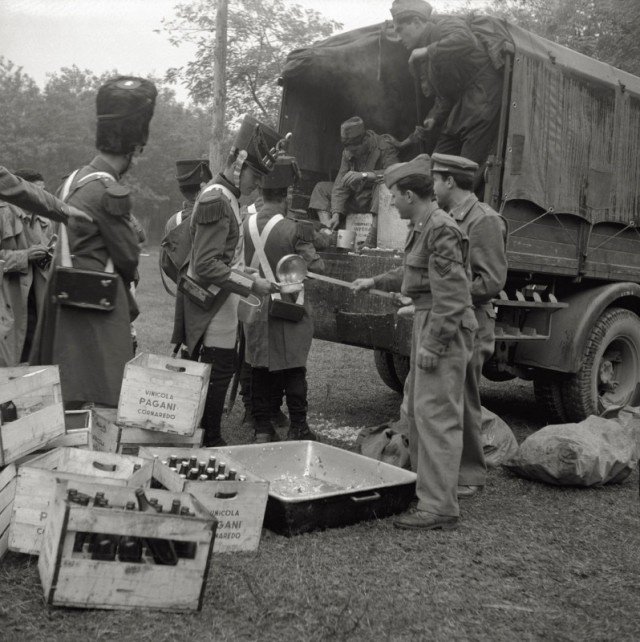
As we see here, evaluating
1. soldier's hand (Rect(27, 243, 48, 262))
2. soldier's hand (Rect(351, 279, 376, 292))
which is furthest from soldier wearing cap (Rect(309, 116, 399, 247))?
soldier's hand (Rect(27, 243, 48, 262))

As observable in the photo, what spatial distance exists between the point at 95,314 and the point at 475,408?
6.89 ft

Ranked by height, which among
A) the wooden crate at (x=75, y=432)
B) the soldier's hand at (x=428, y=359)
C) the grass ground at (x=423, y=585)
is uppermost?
the soldier's hand at (x=428, y=359)

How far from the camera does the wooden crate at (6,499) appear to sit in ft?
10.7

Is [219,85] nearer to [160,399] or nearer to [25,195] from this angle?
[160,399]

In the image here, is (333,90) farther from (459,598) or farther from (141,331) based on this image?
(141,331)

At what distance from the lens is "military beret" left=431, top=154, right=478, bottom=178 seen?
4.35m

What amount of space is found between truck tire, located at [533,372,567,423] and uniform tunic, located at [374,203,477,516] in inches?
97.9

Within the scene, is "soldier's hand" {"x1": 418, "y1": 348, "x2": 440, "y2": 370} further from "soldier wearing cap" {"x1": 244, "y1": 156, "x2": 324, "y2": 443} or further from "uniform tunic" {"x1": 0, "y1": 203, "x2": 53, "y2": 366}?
"uniform tunic" {"x1": 0, "y1": 203, "x2": 53, "y2": 366}

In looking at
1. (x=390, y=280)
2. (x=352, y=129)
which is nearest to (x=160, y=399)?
(x=390, y=280)

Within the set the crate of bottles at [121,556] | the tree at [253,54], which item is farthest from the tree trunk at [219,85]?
the crate of bottles at [121,556]

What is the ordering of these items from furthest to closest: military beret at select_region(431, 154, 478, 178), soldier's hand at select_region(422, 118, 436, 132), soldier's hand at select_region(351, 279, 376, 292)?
1. soldier's hand at select_region(422, 118, 436, 132)
2. soldier's hand at select_region(351, 279, 376, 292)
3. military beret at select_region(431, 154, 478, 178)

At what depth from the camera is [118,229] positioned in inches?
152

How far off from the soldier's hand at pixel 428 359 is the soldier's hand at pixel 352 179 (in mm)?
2719

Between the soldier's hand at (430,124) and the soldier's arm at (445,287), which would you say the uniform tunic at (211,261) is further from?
the soldier's hand at (430,124)
